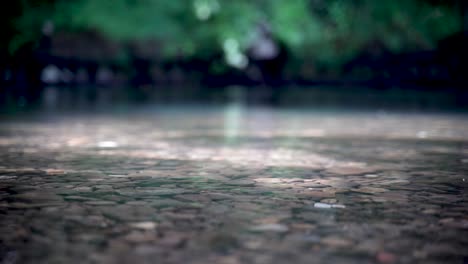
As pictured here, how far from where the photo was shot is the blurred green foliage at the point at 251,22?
765 inches

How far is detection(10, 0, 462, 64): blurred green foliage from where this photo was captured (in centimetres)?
1944

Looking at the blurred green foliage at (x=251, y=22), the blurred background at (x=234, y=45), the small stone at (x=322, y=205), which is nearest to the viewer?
the small stone at (x=322, y=205)

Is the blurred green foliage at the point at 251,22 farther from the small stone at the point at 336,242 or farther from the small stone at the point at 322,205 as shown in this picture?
the small stone at the point at 336,242

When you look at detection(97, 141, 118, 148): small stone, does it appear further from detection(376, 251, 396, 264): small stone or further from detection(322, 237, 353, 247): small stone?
detection(376, 251, 396, 264): small stone

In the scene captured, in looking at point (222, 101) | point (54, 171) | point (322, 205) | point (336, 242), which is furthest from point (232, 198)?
point (222, 101)

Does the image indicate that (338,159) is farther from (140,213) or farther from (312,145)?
(140,213)

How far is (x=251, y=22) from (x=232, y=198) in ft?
69.9

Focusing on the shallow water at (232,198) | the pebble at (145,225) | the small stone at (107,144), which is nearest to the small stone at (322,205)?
the shallow water at (232,198)

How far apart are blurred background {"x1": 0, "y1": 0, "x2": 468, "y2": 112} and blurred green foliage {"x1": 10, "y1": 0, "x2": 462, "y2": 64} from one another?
42 mm

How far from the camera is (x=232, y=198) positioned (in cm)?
258

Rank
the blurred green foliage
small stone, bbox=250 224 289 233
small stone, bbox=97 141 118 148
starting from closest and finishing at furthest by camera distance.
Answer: small stone, bbox=250 224 289 233 → small stone, bbox=97 141 118 148 → the blurred green foliage

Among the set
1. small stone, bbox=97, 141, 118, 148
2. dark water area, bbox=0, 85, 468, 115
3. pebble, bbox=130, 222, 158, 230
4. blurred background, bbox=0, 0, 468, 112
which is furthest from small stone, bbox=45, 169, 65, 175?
blurred background, bbox=0, 0, 468, 112

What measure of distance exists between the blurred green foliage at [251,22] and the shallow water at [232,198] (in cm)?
1554

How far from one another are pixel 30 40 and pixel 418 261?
62.9 feet
